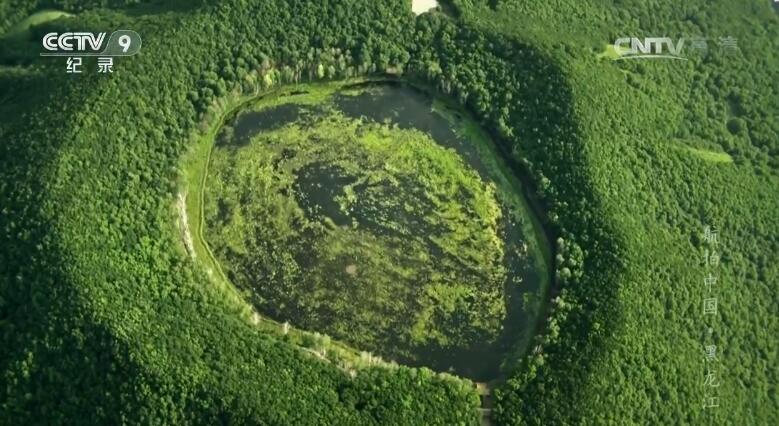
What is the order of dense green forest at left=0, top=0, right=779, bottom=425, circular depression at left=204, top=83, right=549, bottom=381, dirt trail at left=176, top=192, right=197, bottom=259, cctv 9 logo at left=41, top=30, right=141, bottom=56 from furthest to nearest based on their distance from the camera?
cctv 9 logo at left=41, top=30, right=141, bottom=56 → circular depression at left=204, top=83, right=549, bottom=381 → dirt trail at left=176, top=192, right=197, bottom=259 → dense green forest at left=0, top=0, right=779, bottom=425

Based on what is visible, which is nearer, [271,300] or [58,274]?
[58,274]

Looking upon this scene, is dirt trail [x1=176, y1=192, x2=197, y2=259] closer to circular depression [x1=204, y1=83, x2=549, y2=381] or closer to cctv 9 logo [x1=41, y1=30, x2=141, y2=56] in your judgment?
circular depression [x1=204, y1=83, x2=549, y2=381]

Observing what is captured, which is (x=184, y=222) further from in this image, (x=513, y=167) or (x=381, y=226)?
(x=513, y=167)

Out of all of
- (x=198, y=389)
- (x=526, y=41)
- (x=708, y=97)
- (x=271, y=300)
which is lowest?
(x=198, y=389)

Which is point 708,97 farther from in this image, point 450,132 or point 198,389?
point 198,389

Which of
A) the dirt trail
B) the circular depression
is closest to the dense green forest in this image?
the dirt trail

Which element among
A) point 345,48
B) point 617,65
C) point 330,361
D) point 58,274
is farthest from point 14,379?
point 617,65
